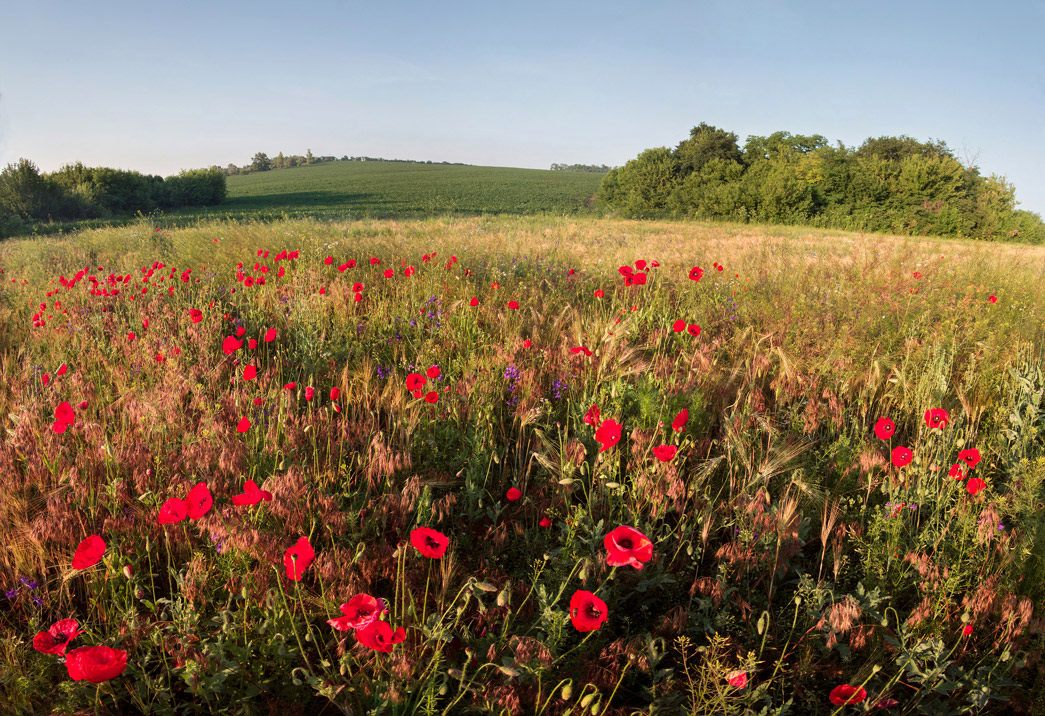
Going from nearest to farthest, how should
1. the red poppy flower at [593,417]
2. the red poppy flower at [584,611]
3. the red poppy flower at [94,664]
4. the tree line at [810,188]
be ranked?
the red poppy flower at [94,664], the red poppy flower at [584,611], the red poppy flower at [593,417], the tree line at [810,188]

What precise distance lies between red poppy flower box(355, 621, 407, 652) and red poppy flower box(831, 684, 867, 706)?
106 cm

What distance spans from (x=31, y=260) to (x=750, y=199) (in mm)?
34496

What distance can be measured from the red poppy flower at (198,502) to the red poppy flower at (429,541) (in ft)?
1.71

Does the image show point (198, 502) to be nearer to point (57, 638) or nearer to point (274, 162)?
point (57, 638)

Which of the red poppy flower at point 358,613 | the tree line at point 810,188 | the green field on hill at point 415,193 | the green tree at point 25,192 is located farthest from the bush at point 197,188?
the red poppy flower at point 358,613

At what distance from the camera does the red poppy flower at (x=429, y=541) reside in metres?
1.16

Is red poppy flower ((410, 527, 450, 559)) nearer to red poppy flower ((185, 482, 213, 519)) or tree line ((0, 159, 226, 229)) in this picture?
red poppy flower ((185, 482, 213, 519))

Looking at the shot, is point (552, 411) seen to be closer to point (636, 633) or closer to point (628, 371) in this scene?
point (628, 371)

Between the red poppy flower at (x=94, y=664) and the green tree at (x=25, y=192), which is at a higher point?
the green tree at (x=25, y=192)

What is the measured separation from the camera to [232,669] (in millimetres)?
1216

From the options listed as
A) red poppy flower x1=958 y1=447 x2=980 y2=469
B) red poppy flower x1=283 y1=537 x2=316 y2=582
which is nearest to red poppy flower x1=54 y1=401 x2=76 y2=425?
red poppy flower x1=283 y1=537 x2=316 y2=582

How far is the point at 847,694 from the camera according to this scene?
132 centimetres

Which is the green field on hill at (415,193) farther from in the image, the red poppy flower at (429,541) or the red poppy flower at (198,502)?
the red poppy flower at (429,541)

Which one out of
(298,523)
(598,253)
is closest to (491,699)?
(298,523)
